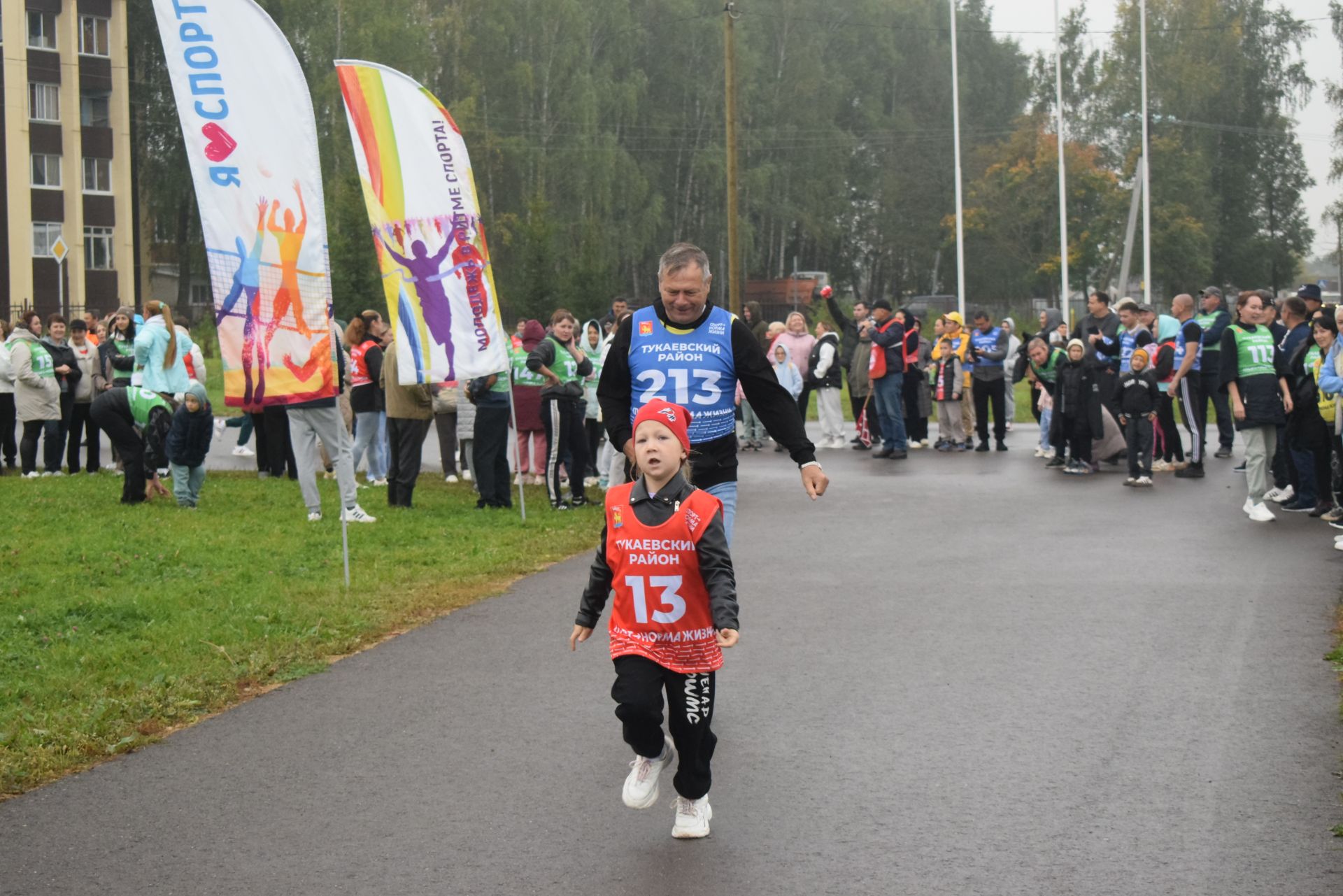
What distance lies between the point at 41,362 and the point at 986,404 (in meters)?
11.9

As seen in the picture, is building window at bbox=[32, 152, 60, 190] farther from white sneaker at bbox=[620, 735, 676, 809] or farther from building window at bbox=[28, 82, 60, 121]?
white sneaker at bbox=[620, 735, 676, 809]

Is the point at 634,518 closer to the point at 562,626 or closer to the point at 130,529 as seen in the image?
the point at 562,626

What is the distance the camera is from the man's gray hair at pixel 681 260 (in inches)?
245

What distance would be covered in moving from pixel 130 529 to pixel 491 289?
12.2 ft

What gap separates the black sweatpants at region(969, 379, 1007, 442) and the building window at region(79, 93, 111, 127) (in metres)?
50.7

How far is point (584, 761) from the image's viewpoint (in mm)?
6383

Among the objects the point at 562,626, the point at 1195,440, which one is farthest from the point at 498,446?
the point at 1195,440

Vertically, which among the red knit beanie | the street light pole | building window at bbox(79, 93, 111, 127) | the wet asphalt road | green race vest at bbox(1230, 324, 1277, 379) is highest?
building window at bbox(79, 93, 111, 127)

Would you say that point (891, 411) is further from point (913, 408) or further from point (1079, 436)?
point (1079, 436)

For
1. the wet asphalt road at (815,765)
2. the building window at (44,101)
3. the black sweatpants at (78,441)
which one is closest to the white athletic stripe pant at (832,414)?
the black sweatpants at (78,441)

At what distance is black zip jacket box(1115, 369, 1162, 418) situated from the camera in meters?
16.7

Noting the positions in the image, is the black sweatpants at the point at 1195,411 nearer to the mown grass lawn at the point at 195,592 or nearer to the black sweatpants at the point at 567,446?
the black sweatpants at the point at 567,446

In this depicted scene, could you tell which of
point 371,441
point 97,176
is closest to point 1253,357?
point 371,441

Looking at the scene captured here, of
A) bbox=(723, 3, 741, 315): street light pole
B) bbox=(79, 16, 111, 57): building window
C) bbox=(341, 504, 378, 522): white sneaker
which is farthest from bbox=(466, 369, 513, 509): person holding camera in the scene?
bbox=(79, 16, 111, 57): building window
